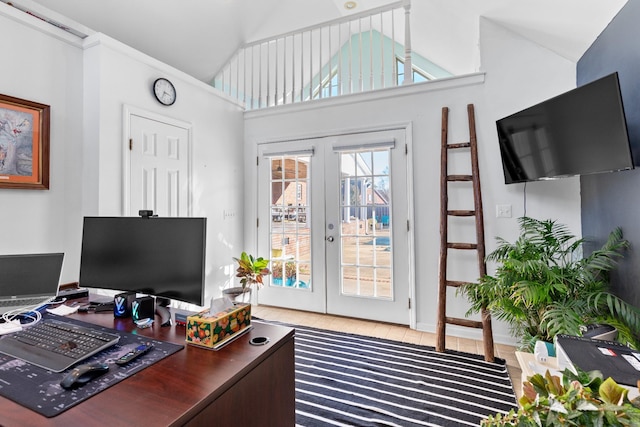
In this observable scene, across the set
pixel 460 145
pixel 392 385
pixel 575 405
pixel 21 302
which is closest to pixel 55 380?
pixel 21 302

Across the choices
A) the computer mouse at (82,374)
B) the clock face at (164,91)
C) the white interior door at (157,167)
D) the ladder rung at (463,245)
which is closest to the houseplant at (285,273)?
the white interior door at (157,167)

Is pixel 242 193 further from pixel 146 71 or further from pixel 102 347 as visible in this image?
pixel 102 347

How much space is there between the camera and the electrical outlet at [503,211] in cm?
263

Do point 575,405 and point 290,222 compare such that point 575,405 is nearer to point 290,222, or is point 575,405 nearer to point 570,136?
point 570,136

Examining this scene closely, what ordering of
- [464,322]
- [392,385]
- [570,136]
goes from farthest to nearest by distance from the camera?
[464,322]
[392,385]
[570,136]

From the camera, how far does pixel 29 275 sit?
1464 millimetres

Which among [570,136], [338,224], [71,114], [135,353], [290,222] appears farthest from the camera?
[290,222]

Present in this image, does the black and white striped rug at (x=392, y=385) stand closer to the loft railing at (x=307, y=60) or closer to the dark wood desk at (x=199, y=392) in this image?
the dark wood desk at (x=199, y=392)

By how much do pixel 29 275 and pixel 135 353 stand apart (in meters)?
0.91

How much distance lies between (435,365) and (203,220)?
6.59 feet

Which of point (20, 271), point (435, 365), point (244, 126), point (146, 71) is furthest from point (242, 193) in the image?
point (435, 365)

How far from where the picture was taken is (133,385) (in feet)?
2.79

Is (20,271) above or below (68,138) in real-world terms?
below

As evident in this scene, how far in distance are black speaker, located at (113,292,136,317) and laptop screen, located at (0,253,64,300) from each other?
0.40 m
